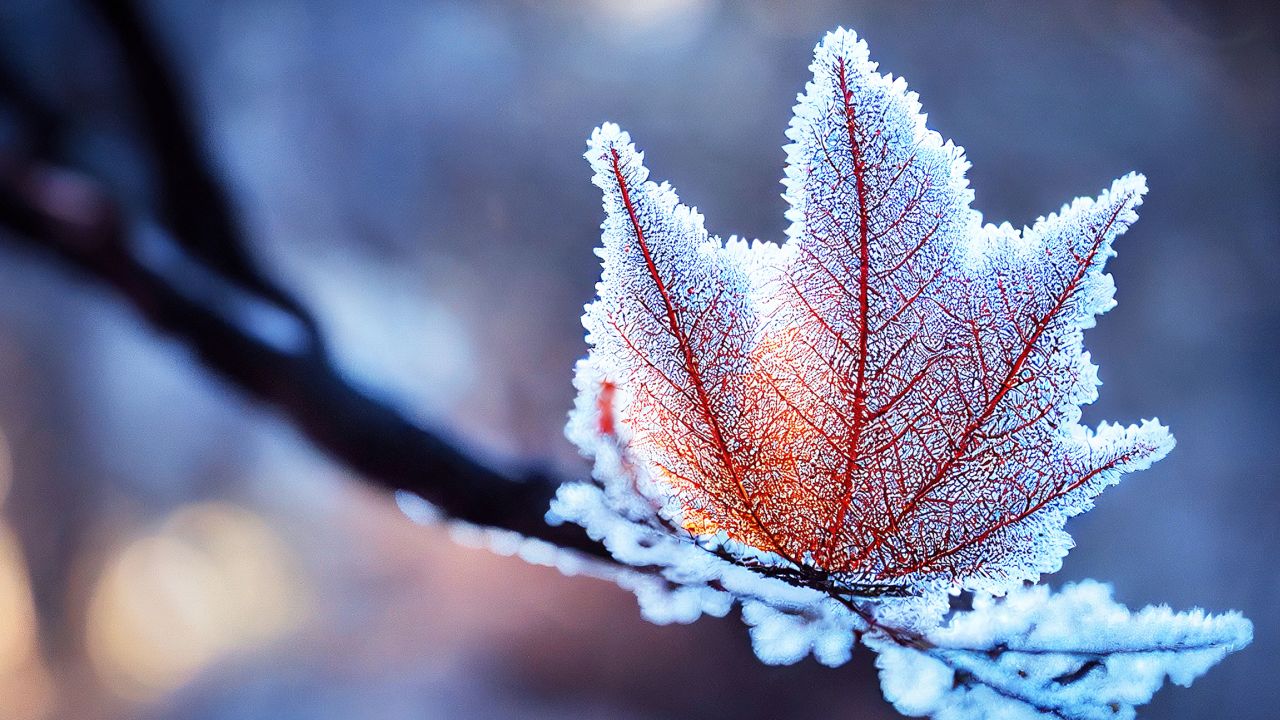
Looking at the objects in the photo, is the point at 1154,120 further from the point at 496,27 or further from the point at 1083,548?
the point at 496,27

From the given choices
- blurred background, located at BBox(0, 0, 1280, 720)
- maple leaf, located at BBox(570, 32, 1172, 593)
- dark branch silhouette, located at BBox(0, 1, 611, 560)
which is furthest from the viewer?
blurred background, located at BBox(0, 0, 1280, 720)

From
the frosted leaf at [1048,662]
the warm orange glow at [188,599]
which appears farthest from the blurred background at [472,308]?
the frosted leaf at [1048,662]

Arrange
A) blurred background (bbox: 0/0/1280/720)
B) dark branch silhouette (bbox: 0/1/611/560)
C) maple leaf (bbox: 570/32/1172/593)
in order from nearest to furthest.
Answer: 1. maple leaf (bbox: 570/32/1172/593)
2. dark branch silhouette (bbox: 0/1/611/560)
3. blurred background (bbox: 0/0/1280/720)

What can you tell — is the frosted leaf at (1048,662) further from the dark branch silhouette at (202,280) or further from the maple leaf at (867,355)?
the dark branch silhouette at (202,280)

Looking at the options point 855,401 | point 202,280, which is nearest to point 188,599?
point 202,280

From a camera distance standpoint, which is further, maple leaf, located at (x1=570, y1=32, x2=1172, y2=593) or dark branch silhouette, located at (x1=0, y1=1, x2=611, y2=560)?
dark branch silhouette, located at (x1=0, y1=1, x2=611, y2=560)

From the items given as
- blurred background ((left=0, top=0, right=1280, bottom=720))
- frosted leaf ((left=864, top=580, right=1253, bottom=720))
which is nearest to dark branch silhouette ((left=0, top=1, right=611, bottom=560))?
blurred background ((left=0, top=0, right=1280, bottom=720))

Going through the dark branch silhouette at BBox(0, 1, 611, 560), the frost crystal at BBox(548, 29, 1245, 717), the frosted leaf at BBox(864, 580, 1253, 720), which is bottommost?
the frosted leaf at BBox(864, 580, 1253, 720)

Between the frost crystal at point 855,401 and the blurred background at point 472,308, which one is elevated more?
the blurred background at point 472,308

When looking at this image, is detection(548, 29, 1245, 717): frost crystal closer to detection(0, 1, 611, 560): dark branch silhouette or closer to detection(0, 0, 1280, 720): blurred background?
detection(0, 1, 611, 560): dark branch silhouette

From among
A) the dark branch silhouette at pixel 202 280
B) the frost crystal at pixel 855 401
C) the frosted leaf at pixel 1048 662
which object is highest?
the dark branch silhouette at pixel 202 280
